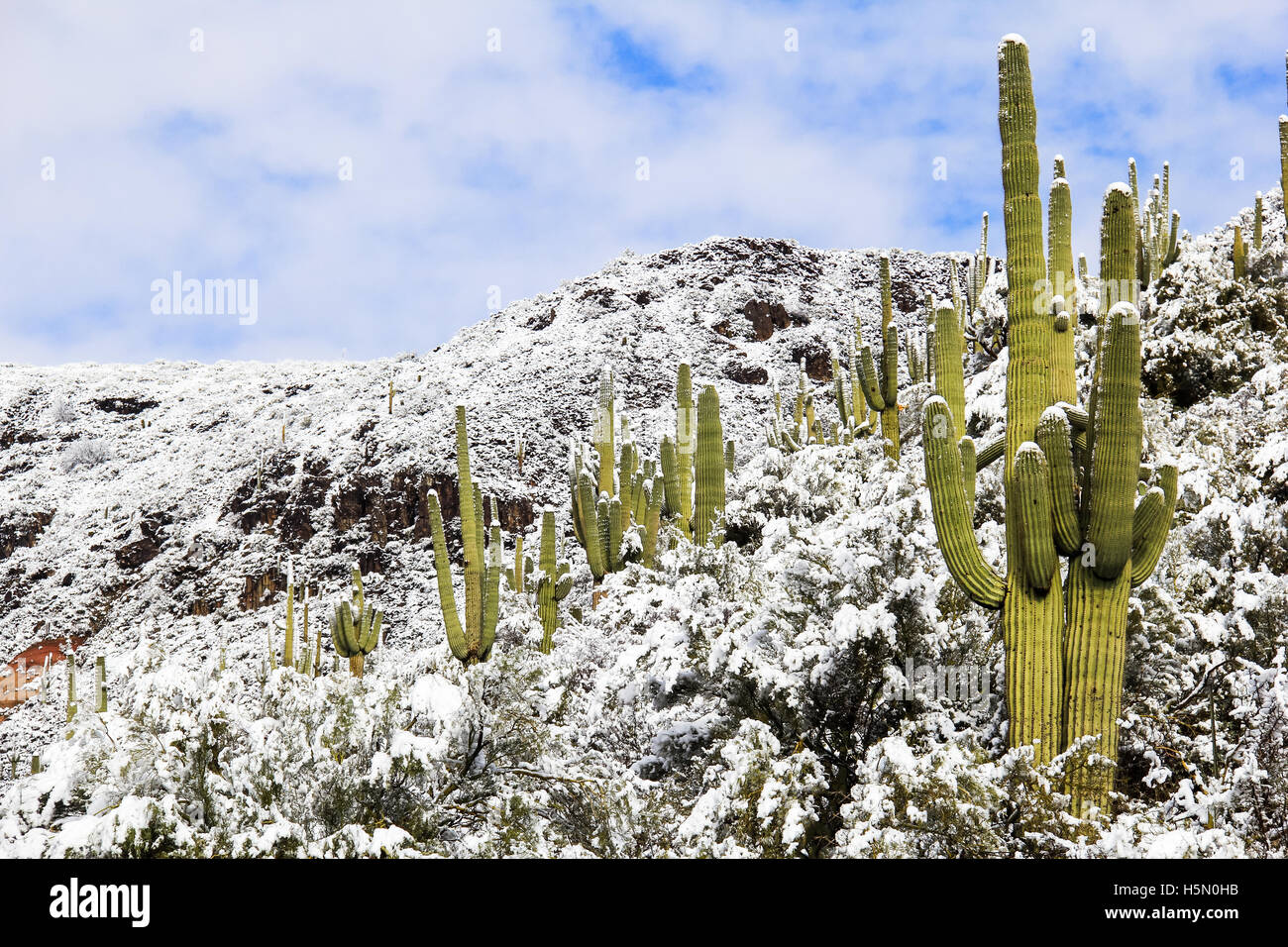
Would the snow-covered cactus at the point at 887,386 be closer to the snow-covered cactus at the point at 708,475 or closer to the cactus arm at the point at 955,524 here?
the snow-covered cactus at the point at 708,475

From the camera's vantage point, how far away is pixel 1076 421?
6.16m

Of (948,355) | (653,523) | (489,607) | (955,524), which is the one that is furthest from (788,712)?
(653,523)

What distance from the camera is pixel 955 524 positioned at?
20.1 feet

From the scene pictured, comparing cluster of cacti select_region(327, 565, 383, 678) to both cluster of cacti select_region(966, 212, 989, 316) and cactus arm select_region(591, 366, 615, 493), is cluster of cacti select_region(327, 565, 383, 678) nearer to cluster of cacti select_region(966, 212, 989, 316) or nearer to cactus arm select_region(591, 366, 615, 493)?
cactus arm select_region(591, 366, 615, 493)

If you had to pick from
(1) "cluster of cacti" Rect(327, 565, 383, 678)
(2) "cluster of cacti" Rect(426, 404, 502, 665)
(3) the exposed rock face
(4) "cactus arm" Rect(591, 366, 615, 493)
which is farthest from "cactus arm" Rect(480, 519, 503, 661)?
(3) the exposed rock face

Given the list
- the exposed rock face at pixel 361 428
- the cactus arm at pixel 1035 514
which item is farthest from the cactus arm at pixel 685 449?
the exposed rock face at pixel 361 428

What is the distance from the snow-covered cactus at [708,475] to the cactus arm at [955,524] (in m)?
7.32

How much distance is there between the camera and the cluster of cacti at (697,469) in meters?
13.8

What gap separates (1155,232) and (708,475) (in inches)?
396

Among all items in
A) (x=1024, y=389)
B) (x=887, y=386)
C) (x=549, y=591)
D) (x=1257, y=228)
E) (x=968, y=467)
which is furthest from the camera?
(x=1257, y=228)

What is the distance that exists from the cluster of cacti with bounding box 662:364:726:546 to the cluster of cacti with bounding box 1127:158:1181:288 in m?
7.98

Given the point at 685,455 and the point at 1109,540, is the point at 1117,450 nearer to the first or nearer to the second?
the point at 1109,540
